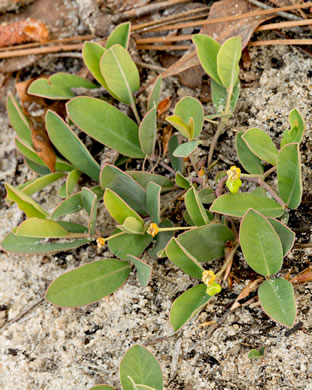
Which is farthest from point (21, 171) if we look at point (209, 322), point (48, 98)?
point (209, 322)

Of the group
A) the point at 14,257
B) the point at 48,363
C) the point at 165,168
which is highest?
the point at 165,168

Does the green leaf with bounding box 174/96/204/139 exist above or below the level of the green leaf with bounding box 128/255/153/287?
above

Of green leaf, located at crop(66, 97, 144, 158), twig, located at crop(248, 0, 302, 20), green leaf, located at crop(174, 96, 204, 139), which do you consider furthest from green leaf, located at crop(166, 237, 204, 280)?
twig, located at crop(248, 0, 302, 20)

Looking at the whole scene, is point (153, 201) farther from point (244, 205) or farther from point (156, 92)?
point (156, 92)

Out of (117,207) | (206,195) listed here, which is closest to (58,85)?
(117,207)

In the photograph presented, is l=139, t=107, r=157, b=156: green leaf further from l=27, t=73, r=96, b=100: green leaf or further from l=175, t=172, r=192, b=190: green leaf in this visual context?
l=27, t=73, r=96, b=100: green leaf

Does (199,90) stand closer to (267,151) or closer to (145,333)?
(267,151)
